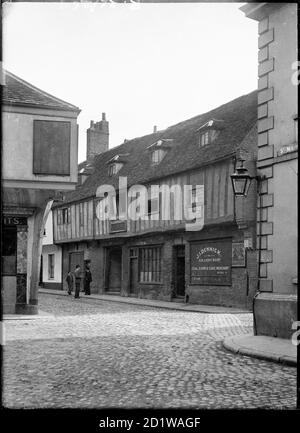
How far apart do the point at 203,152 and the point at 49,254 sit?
59.7 feet

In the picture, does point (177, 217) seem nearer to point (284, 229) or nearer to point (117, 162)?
point (117, 162)

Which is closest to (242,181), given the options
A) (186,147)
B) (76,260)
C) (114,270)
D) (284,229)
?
(284,229)

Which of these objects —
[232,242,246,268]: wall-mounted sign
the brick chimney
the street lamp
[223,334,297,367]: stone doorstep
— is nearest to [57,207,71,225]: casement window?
the brick chimney

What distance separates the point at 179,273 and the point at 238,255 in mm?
4612

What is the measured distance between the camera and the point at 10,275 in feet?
49.5

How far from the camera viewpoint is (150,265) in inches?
970

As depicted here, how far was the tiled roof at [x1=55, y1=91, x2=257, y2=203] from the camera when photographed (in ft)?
64.2

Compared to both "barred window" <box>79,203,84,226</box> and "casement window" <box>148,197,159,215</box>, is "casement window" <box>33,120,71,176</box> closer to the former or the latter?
"casement window" <box>148,197,159,215</box>

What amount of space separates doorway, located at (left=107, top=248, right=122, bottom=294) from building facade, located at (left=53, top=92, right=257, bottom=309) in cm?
5

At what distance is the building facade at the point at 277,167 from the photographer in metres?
9.34

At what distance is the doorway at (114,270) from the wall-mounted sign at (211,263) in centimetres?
772
